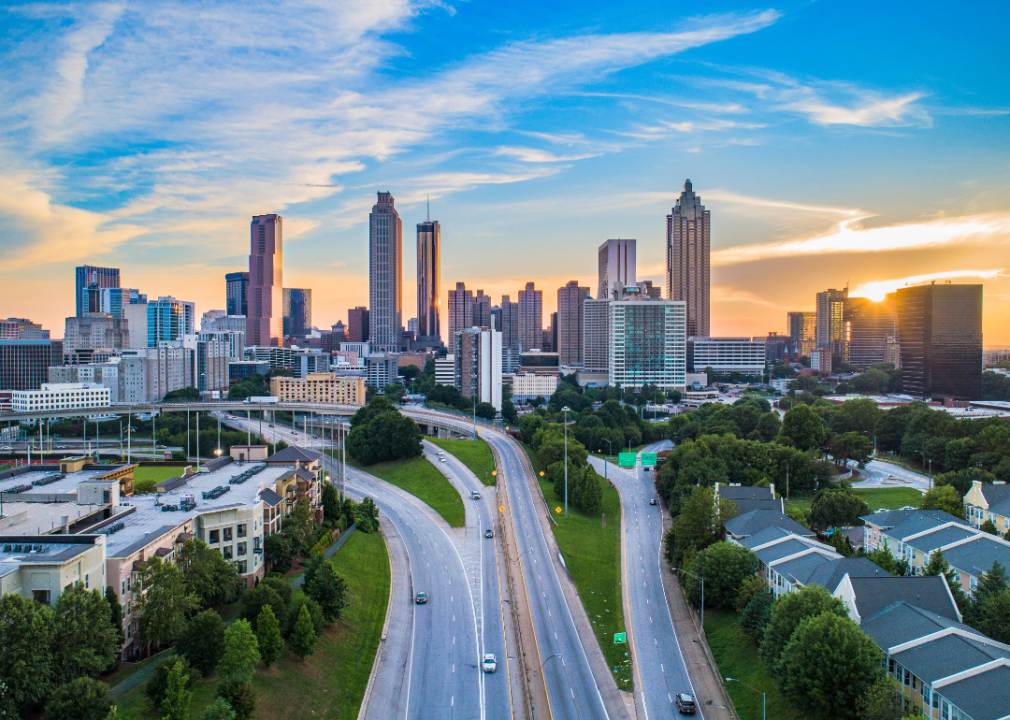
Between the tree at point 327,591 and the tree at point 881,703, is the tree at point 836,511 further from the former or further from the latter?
the tree at point 327,591

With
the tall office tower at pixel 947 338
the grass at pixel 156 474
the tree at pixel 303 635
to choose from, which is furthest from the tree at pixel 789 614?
the tall office tower at pixel 947 338

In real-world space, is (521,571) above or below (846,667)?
below

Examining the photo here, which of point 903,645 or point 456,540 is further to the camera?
point 456,540

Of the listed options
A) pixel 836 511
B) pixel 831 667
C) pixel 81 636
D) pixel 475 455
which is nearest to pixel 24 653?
pixel 81 636

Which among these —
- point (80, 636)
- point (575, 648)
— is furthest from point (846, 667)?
point (80, 636)

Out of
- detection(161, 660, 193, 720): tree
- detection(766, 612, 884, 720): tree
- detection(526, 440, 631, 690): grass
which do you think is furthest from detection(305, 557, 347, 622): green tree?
detection(766, 612, 884, 720): tree

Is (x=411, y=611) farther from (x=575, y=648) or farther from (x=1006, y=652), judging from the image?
(x=1006, y=652)

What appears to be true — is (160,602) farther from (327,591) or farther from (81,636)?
(327,591)
